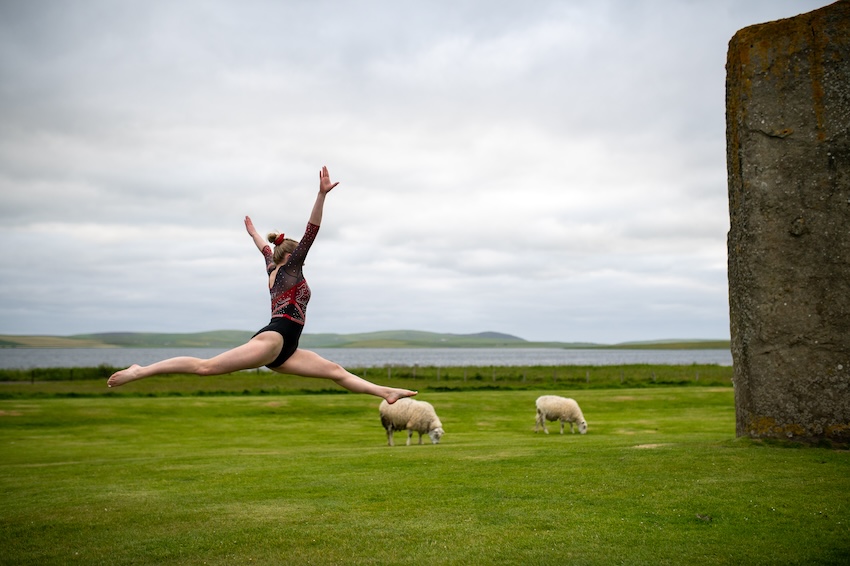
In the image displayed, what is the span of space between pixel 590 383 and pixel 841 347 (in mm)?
39871

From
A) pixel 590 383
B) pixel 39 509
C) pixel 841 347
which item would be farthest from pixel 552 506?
pixel 590 383

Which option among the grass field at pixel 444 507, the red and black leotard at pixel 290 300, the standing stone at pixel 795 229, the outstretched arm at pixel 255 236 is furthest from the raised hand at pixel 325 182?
the standing stone at pixel 795 229

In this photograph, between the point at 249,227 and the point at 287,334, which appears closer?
the point at 287,334

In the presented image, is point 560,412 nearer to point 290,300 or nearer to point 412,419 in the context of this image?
point 412,419

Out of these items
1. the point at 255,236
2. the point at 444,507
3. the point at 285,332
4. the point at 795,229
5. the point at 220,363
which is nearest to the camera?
the point at 220,363

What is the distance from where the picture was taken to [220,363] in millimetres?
7449

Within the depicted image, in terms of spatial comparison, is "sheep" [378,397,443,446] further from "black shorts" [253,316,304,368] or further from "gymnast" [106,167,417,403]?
"black shorts" [253,316,304,368]

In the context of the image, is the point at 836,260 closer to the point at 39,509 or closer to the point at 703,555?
the point at 703,555

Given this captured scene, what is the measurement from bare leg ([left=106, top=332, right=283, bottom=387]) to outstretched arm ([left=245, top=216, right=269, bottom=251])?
55.8 inches

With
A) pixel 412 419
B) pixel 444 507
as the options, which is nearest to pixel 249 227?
pixel 444 507

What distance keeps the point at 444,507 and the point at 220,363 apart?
15.2ft

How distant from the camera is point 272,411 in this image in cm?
3597

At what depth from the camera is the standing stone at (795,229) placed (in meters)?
13.0

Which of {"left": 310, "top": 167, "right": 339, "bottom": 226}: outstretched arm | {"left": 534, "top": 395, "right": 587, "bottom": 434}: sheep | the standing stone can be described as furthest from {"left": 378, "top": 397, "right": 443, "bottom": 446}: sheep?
{"left": 310, "top": 167, "right": 339, "bottom": 226}: outstretched arm
